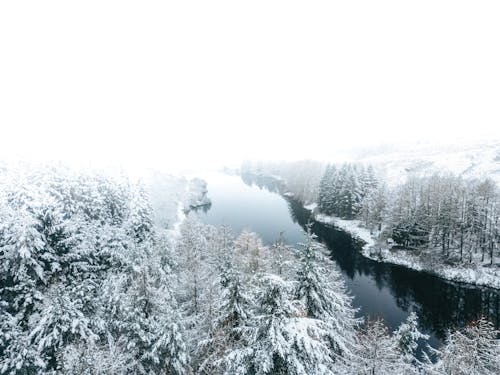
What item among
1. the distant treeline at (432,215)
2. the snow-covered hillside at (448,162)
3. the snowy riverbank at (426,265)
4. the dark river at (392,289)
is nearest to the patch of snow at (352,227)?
the snowy riverbank at (426,265)

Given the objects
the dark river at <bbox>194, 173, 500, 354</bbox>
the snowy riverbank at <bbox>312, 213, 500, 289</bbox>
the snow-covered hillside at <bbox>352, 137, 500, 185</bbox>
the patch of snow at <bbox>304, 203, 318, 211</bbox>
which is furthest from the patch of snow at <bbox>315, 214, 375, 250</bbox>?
the snow-covered hillside at <bbox>352, 137, 500, 185</bbox>

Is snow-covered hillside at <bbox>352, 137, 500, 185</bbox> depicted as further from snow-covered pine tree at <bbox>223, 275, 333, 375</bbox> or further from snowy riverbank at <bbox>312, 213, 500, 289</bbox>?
snow-covered pine tree at <bbox>223, 275, 333, 375</bbox>

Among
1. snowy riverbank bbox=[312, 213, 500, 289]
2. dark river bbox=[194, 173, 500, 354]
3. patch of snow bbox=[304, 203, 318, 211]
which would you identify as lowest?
dark river bbox=[194, 173, 500, 354]

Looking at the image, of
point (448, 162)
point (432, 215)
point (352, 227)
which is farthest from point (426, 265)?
point (448, 162)

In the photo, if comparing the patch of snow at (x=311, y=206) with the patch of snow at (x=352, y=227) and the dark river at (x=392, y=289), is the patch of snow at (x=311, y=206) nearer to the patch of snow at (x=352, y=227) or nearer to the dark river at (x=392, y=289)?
the dark river at (x=392, y=289)

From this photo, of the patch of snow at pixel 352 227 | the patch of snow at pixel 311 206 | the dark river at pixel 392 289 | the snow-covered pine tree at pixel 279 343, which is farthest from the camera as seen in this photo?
the patch of snow at pixel 311 206

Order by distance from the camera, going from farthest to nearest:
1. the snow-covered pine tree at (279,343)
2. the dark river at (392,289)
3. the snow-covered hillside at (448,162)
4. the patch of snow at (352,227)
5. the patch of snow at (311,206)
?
the snow-covered hillside at (448,162) < the patch of snow at (311,206) < the patch of snow at (352,227) < the dark river at (392,289) < the snow-covered pine tree at (279,343)

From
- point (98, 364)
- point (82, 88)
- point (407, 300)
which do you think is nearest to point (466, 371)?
point (98, 364)

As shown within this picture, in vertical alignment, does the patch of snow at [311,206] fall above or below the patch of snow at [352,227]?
above

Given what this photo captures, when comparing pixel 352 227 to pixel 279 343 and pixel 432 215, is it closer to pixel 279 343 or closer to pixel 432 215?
pixel 432 215
